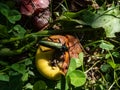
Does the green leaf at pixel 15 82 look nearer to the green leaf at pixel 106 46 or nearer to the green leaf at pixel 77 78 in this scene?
the green leaf at pixel 77 78

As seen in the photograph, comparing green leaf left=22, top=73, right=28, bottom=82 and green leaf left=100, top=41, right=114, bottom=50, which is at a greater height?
green leaf left=100, top=41, right=114, bottom=50

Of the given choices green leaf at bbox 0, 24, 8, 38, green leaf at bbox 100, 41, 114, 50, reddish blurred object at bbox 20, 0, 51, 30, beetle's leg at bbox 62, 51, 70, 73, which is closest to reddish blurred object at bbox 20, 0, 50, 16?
reddish blurred object at bbox 20, 0, 51, 30

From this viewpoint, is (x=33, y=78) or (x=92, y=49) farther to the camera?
(x=92, y=49)

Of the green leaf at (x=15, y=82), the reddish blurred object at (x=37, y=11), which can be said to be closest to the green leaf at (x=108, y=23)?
the reddish blurred object at (x=37, y=11)

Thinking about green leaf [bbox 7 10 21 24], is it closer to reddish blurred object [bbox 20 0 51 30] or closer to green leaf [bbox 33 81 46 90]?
reddish blurred object [bbox 20 0 51 30]

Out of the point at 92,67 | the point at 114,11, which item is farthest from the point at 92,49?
the point at 114,11

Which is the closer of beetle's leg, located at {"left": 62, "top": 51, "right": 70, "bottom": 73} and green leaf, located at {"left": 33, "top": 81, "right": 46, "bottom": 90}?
green leaf, located at {"left": 33, "top": 81, "right": 46, "bottom": 90}

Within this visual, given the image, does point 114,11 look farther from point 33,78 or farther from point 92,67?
point 33,78
